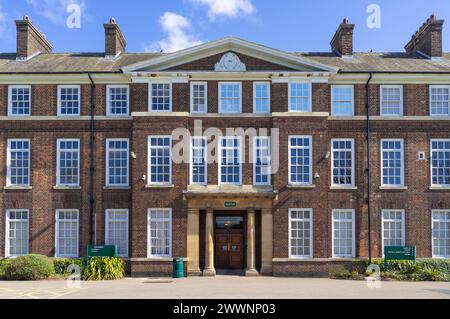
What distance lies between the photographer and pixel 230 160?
27.5 m

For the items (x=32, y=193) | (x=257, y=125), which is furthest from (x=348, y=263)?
(x=32, y=193)

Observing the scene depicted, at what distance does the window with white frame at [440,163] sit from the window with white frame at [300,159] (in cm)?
651

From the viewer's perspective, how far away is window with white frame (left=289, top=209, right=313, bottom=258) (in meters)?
27.0

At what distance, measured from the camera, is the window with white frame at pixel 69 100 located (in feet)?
94.1

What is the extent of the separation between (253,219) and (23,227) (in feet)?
38.3

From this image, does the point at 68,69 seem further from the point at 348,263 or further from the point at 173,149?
the point at 348,263

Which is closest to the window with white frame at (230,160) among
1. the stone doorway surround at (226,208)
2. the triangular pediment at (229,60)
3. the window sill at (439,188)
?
the stone doorway surround at (226,208)

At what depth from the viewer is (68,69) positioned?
2912 cm

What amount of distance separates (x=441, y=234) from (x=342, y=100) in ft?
27.5

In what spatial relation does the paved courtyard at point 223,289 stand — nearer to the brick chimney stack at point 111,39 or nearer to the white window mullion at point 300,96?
the white window mullion at point 300,96

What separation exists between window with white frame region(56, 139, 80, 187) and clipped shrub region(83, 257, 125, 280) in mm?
4524

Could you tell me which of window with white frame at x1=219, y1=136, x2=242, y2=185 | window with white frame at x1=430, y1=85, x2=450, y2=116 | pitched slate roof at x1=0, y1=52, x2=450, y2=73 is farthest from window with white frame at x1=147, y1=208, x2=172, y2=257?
window with white frame at x1=430, y1=85, x2=450, y2=116

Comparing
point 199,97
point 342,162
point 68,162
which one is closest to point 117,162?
point 68,162

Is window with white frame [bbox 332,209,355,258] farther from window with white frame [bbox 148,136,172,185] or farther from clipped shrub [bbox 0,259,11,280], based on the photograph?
→ clipped shrub [bbox 0,259,11,280]
